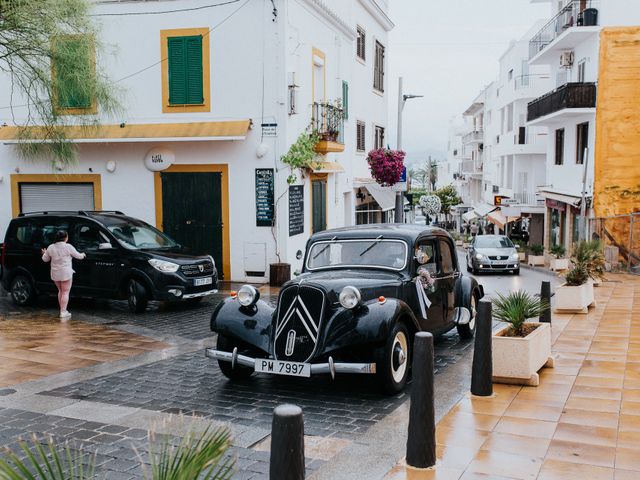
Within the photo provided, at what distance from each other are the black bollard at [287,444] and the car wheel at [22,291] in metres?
11.3

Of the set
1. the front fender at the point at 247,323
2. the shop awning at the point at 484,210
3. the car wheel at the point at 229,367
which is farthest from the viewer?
the shop awning at the point at 484,210

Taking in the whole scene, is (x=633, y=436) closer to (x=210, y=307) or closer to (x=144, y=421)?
(x=144, y=421)

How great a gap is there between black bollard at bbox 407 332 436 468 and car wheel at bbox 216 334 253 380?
3.20 metres

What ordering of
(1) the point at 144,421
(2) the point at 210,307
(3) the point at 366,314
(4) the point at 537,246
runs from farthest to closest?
(4) the point at 537,246 < (2) the point at 210,307 < (3) the point at 366,314 < (1) the point at 144,421

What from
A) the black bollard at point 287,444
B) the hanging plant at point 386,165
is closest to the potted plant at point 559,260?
the hanging plant at point 386,165

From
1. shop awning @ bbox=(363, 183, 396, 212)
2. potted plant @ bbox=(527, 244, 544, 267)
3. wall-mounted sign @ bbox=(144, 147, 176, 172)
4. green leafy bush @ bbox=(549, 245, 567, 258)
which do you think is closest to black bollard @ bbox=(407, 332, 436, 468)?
wall-mounted sign @ bbox=(144, 147, 176, 172)

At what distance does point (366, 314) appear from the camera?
7246 mm

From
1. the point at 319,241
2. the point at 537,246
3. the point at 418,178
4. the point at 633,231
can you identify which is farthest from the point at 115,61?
the point at 418,178

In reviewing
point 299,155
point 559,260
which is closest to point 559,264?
point 559,260

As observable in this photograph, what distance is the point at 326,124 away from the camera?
18266 millimetres

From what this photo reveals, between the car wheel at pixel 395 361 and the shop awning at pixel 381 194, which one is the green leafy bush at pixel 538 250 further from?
the car wheel at pixel 395 361

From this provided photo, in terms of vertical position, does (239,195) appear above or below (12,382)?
above

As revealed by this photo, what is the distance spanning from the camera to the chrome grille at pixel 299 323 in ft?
23.6

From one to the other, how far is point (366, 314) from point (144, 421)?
8.03 ft
